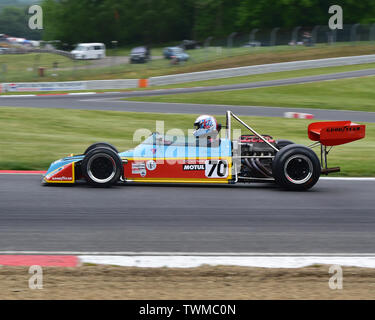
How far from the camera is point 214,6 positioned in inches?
2382

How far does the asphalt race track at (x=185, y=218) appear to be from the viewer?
261 inches

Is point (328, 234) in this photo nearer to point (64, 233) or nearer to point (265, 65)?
point (64, 233)

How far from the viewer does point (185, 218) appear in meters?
7.71

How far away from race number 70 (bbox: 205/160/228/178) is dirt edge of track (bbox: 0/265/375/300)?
384 centimetres

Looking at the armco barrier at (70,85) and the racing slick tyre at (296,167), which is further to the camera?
the armco barrier at (70,85)

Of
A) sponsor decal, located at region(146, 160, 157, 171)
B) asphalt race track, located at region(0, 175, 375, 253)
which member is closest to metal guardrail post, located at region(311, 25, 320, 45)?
asphalt race track, located at region(0, 175, 375, 253)

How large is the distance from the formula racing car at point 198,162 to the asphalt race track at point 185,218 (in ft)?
0.70

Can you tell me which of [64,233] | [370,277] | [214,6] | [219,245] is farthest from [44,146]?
[214,6]

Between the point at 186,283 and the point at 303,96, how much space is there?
23.7 m

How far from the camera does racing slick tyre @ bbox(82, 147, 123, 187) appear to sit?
30.3ft

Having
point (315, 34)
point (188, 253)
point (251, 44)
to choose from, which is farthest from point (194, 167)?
point (315, 34)

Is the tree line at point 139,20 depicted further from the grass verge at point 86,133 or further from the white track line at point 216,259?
the white track line at point 216,259

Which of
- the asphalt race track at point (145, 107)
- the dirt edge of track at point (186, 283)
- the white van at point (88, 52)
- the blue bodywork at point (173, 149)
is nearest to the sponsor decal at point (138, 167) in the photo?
the blue bodywork at point (173, 149)
